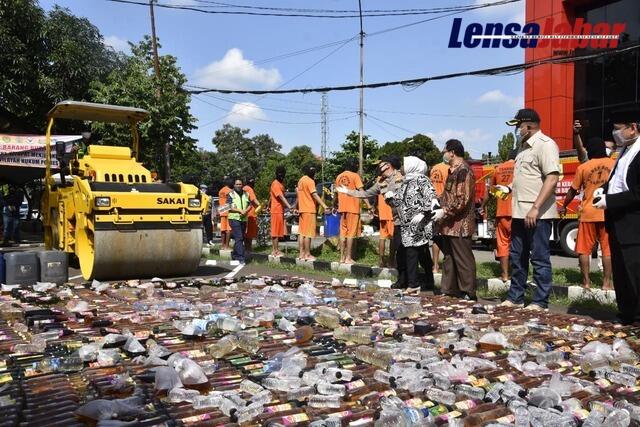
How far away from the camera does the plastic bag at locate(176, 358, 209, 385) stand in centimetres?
319

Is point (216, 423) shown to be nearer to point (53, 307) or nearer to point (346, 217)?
point (53, 307)

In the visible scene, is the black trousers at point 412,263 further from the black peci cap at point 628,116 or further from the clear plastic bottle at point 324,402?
the clear plastic bottle at point 324,402

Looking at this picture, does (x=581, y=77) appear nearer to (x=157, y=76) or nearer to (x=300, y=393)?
(x=157, y=76)

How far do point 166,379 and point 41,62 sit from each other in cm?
1777

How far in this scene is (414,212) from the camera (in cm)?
692

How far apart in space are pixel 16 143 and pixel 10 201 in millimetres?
1924

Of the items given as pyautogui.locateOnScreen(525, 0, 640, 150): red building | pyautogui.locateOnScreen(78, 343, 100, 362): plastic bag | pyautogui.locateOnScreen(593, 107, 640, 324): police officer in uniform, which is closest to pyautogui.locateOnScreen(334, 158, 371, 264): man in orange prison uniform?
pyautogui.locateOnScreen(593, 107, 640, 324): police officer in uniform

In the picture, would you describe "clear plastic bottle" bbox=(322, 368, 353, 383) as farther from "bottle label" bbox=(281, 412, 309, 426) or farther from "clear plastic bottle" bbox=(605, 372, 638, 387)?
"clear plastic bottle" bbox=(605, 372, 638, 387)

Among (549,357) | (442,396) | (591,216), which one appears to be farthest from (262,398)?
(591,216)

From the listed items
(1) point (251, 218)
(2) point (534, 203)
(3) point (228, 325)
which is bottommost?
(3) point (228, 325)

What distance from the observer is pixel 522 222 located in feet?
19.3

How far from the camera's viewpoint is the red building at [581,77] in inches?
746

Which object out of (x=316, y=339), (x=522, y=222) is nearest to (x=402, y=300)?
(x=522, y=222)

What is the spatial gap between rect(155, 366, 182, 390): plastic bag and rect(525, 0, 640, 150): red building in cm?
1933
